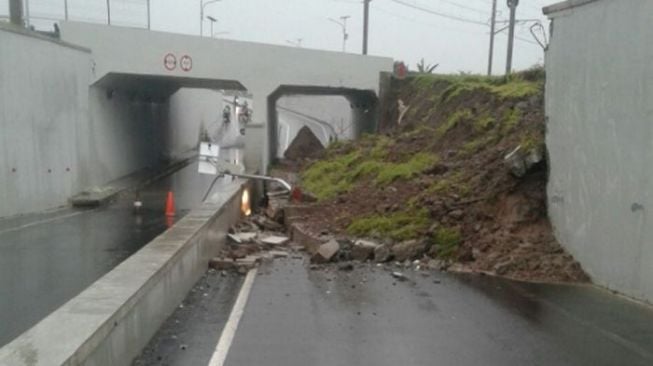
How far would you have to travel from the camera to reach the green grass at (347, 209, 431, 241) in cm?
1234

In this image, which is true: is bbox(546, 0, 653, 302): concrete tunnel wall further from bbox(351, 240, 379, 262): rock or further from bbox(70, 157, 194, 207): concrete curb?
bbox(70, 157, 194, 207): concrete curb

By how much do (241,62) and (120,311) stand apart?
2220 centimetres

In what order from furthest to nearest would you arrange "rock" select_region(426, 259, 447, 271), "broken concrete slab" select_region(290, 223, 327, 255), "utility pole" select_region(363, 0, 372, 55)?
"utility pole" select_region(363, 0, 372, 55) < "broken concrete slab" select_region(290, 223, 327, 255) < "rock" select_region(426, 259, 447, 271)

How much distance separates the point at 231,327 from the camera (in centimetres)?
735

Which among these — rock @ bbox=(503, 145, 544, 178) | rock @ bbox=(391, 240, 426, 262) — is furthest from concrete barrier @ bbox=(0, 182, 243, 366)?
rock @ bbox=(503, 145, 544, 178)

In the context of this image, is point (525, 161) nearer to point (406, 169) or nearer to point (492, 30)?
point (406, 169)

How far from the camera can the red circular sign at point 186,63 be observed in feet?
84.6

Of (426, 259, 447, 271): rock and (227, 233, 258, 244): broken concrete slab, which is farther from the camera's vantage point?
(227, 233, 258, 244): broken concrete slab

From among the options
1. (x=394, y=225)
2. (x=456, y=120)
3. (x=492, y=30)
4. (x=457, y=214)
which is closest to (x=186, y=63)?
(x=456, y=120)

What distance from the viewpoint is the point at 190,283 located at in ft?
29.6

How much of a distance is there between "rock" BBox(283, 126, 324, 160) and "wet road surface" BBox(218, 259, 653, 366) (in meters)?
24.8

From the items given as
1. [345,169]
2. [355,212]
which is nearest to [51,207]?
[345,169]

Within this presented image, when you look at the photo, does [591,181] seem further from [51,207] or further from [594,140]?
[51,207]

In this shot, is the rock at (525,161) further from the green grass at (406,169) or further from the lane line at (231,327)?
the lane line at (231,327)
